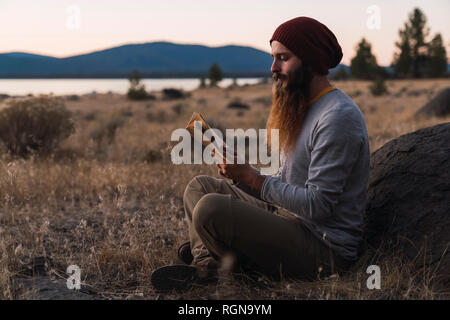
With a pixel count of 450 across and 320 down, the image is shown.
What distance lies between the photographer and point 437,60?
205 ft

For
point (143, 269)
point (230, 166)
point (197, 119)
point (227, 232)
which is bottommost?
point (143, 269)

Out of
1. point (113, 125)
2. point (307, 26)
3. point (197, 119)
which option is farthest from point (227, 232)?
point (113, 125)

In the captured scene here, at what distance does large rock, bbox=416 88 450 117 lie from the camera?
12.6 m

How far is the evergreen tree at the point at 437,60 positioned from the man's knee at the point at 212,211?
221ft

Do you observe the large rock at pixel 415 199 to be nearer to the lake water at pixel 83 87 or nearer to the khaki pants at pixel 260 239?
the khaki pants at pixel 260 239

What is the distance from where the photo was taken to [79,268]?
3531 mm

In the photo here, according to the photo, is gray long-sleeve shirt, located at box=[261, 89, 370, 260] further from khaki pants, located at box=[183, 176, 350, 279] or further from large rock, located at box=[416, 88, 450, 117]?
large rock, located at box=[416, 88, 450, 117]

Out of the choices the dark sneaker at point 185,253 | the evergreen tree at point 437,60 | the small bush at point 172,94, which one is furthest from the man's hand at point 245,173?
the evergreen tree at point 437,60

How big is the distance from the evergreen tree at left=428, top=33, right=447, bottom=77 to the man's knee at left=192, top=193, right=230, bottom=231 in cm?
6725

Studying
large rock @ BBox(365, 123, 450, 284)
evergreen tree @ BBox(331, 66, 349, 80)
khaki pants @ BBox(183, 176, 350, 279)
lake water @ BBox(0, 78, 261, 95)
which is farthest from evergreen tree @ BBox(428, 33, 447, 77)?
khaki pants @ BBox(183, 176, 350, 279)

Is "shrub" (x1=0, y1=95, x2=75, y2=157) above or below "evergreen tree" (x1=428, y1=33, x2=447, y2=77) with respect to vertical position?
below

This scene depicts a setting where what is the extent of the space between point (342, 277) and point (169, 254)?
1.39m

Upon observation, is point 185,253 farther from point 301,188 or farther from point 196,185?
point 301,188
